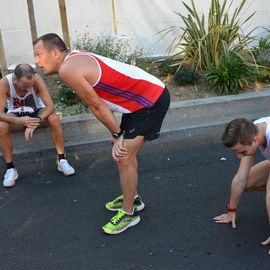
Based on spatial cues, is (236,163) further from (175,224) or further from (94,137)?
(94,137)

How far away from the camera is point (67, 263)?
10.1ft

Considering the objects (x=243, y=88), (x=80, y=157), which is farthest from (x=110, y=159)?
(x=243, y=88)

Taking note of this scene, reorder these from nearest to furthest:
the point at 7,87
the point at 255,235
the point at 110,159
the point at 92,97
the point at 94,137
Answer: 1. the point at 92,97
2. the point at 255,235
3. the point at 7,87
4. the point at 110,159
5. the point at 94,137

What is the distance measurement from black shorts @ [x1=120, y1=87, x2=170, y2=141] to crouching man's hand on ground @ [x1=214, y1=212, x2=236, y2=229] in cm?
83

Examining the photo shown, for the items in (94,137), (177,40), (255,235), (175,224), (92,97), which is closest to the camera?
(92,97)

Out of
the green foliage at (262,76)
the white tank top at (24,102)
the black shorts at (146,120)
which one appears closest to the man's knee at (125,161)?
the black shorts at (146,120)

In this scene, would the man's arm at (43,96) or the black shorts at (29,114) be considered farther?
the black shorts at (29,114)

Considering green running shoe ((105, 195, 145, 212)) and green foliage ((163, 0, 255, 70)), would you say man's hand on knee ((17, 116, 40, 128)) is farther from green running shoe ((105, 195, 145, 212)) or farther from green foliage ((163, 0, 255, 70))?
green foliage ((163, 0, 255, 70))

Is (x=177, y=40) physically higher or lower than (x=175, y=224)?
higher

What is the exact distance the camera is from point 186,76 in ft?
19.3

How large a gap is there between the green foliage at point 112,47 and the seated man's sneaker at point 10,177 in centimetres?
228

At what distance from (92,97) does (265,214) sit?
5.44 feet

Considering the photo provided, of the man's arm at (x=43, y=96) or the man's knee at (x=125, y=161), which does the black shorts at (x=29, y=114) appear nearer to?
the man's arm at (x=43, y=96)

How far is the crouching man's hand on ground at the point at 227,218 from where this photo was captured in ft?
10.9
